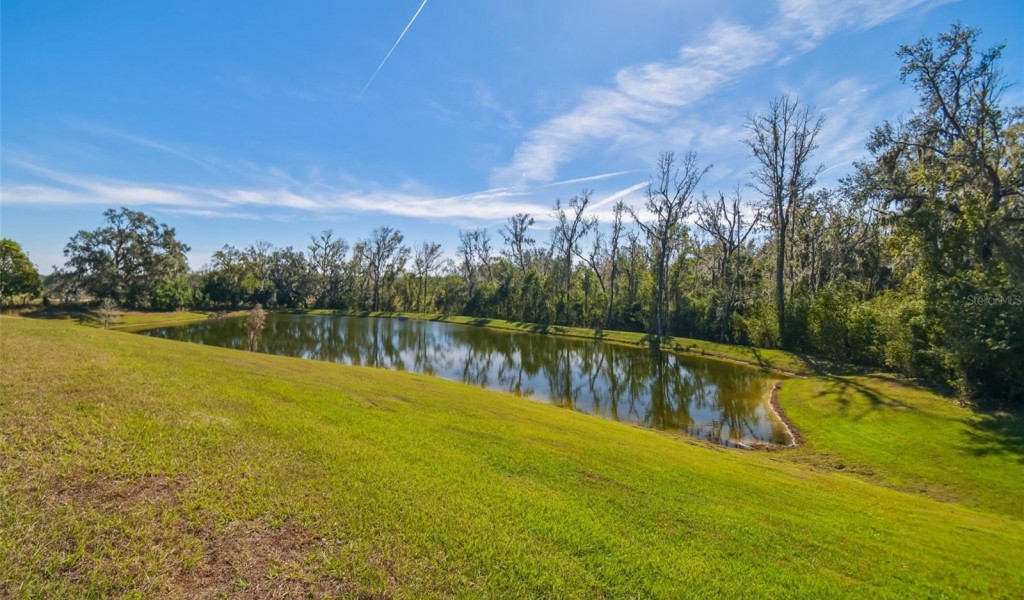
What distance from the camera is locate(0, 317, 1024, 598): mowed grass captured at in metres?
4.14

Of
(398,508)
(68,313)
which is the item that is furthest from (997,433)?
(68,313)

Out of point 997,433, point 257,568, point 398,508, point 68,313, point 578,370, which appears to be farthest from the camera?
point 68,313

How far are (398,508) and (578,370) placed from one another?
83.0ft

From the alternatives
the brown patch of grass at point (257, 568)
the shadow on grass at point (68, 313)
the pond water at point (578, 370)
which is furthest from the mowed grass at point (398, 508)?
the shadow on grass at point (68, 313)

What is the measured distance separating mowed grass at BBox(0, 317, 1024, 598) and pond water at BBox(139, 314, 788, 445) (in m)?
7.77

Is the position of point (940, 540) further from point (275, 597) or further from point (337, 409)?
point (337, 409)

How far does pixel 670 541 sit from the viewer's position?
18.4ft

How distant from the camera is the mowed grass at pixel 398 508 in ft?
13.6

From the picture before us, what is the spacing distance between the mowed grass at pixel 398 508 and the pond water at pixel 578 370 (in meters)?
7.77

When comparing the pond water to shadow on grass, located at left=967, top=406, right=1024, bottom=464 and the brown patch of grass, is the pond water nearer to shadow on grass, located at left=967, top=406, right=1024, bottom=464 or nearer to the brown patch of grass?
shadow on grass, located at left=967, top=406, right=1024, bottom=464

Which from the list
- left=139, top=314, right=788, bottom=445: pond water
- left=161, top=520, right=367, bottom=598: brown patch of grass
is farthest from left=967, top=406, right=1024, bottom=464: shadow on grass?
left=161, top=520, right=367, bottom=598: brown patch of grass

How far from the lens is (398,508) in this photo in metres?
5.40

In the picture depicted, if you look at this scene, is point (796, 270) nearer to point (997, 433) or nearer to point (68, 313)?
point (997, 433)

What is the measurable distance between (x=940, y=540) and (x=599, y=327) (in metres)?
48.3
